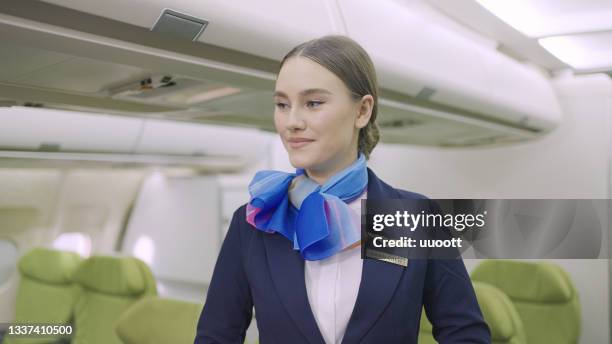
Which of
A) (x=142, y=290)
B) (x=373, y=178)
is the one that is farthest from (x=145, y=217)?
(x=373, y=178)

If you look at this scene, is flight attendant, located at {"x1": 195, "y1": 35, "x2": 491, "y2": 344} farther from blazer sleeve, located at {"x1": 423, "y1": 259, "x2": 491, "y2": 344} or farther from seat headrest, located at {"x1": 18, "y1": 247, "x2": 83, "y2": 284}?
seat headrest, located at {"x1": 18, "y1": 247, "x2": 83, "y2": 284}

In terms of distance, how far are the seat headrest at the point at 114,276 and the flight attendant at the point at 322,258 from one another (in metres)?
1.98

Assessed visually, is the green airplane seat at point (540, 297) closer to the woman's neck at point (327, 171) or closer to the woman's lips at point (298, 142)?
the woman's neck at point (327, 171)

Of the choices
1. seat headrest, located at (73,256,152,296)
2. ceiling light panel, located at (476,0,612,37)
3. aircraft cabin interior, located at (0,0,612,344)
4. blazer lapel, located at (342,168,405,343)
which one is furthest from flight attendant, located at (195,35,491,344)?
seat headrest, located at (73,256,152,296)

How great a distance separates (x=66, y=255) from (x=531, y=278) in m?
2.70

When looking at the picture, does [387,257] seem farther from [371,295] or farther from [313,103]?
[313,103]

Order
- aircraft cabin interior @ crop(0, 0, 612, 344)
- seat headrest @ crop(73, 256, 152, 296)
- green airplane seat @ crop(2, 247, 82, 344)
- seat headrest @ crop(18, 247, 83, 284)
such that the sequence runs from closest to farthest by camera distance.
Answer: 1. aircraft cabin interior @ crop(0, 0, 612, 344)
2. green airplane seat @ crop(2, 247, 82, 344)
3. seat headrest @ crop(18, 247, 83, 284)
4. seat headrest @ crop(73, 256, 152, 296)

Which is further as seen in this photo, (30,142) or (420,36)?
(30,142)

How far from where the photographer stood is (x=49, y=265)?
2.85 m

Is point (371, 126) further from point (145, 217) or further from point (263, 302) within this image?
point (145, 217)

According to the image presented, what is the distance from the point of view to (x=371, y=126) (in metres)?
1.11

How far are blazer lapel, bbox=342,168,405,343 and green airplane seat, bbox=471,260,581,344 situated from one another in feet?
8.13

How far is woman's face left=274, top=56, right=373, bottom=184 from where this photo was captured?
0.98 metres

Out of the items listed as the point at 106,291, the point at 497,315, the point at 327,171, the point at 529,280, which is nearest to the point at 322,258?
the point at 327,171
